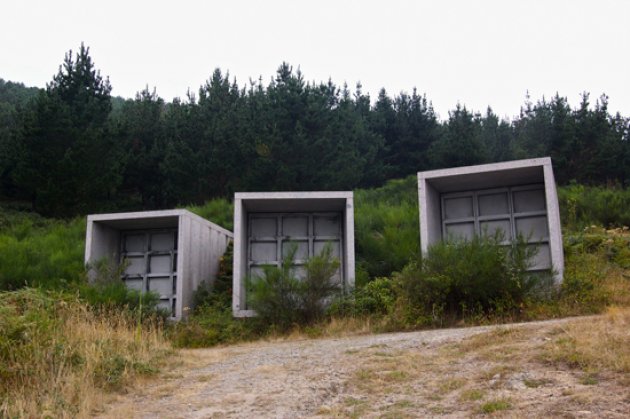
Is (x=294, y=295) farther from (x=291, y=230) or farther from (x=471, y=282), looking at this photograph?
(x=471, y=282)

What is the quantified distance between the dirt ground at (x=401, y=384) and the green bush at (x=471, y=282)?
1.85m

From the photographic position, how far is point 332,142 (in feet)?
97.3

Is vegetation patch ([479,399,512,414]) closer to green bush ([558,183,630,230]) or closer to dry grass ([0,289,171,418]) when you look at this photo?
dry grass ([0,289,171,418])

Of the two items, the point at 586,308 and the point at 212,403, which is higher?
the point at 586,308

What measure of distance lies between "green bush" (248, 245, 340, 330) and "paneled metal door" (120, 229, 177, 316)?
133 inches

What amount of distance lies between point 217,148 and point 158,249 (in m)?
14.6

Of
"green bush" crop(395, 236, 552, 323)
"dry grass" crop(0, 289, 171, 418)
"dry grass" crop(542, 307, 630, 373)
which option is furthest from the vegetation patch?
"green bush" crop(395, 236, 552, 323)

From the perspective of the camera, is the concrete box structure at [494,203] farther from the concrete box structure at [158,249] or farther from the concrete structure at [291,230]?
the concrete box structure at [158,249]

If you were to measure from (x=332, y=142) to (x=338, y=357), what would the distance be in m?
22.4

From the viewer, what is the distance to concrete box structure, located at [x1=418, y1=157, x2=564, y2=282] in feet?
39.9

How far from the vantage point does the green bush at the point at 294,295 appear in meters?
11.7

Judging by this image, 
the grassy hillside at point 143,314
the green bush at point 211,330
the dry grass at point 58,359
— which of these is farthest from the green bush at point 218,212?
the dry grass at point 58,359

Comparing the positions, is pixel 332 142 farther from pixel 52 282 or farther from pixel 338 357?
pixel 338 357

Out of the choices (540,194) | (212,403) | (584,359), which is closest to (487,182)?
(540,194)
